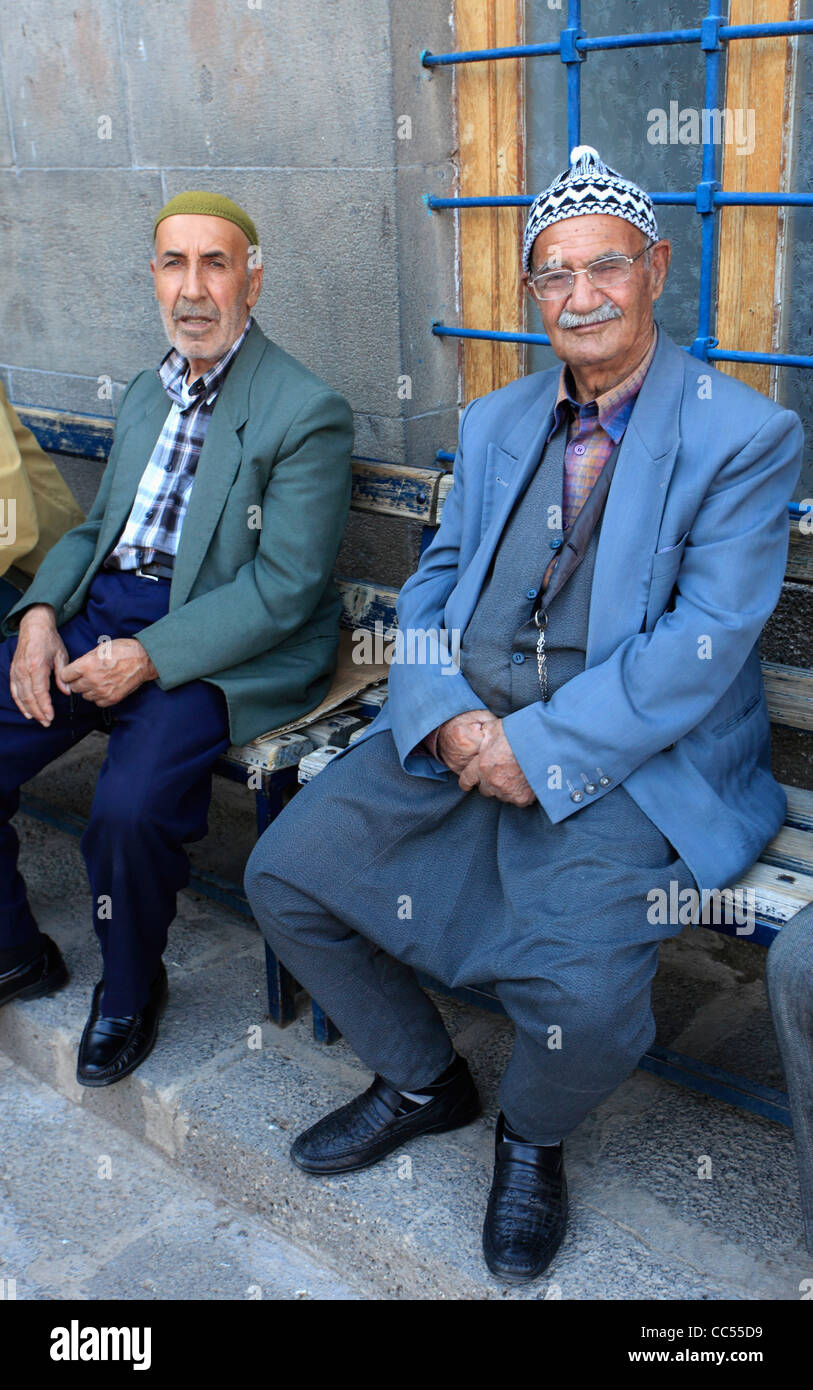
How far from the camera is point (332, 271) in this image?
11.1 feet

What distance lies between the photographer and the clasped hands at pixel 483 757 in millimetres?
2324

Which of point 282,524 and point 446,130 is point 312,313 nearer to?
point 446,130

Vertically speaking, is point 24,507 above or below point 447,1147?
above

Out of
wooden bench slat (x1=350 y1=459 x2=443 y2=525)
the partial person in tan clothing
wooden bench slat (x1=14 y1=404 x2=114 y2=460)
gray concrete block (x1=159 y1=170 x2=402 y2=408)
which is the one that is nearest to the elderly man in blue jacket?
wooden bench slat (x1=350 y1=459 x2=443 y2=525)

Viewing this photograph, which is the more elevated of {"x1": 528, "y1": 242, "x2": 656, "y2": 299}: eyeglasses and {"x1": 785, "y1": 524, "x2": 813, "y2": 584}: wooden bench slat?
{"x1": 528, "y1": 242, "x2": 656, "y2": 299}: eyeglasses

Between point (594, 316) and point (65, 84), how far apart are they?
240cm

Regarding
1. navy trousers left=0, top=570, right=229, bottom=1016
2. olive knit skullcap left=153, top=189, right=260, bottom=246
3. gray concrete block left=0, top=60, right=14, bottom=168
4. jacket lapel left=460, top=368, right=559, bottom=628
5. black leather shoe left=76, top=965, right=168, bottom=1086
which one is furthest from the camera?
gray concrete block left=0, top=60, right=14, bottom=168

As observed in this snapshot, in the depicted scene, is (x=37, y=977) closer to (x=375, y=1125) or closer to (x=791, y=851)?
(x=375, y=1125)

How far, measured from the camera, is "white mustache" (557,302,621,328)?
2309mm

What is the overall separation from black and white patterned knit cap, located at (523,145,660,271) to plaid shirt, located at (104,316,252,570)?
0.97 metres

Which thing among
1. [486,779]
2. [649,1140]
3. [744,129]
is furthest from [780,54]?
[649,1140]

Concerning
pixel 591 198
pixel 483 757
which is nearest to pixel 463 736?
pixel 483 757

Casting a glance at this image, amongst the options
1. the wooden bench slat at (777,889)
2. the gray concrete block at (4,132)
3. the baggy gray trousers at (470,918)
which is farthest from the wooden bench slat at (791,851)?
the gray concrete block at (4,132)

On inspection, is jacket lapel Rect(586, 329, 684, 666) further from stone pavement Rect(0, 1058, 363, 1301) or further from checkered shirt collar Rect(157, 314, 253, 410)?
stone pavement Rect(0, 1058, 363, 1301)
